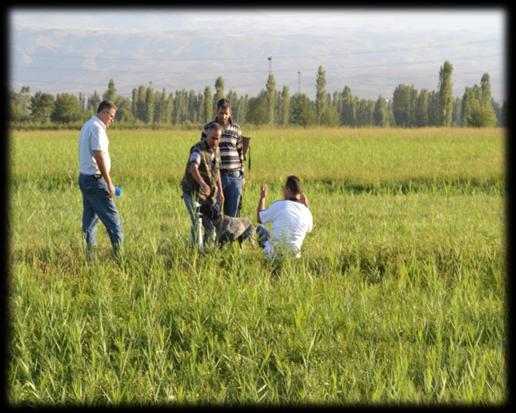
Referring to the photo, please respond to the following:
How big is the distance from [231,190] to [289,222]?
1.66 metres

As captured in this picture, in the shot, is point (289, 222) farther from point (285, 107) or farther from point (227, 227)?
point (285, 107)

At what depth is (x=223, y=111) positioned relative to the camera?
26.3 ft

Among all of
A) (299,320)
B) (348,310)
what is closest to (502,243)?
(348,310)

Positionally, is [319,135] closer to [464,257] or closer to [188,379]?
[464,257]

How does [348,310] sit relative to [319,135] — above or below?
below

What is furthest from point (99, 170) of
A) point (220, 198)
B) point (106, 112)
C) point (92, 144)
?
point (220, 198)

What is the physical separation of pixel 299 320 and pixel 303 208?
2661mm

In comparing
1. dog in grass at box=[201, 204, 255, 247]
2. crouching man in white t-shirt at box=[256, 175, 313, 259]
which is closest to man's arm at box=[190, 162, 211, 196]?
dog in grass at box=[201, 204, 255, 247]

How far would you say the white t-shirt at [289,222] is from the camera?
6902mm

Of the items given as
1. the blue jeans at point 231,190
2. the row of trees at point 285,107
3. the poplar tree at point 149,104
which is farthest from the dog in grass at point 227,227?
the poplar tree at point 149,104

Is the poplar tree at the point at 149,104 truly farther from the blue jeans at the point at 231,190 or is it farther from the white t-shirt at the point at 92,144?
the white t-shirt at the point at 92,144

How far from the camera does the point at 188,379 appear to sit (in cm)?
412

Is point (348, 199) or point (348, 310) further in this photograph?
point (348, 199)

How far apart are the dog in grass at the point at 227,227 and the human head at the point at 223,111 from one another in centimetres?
122
